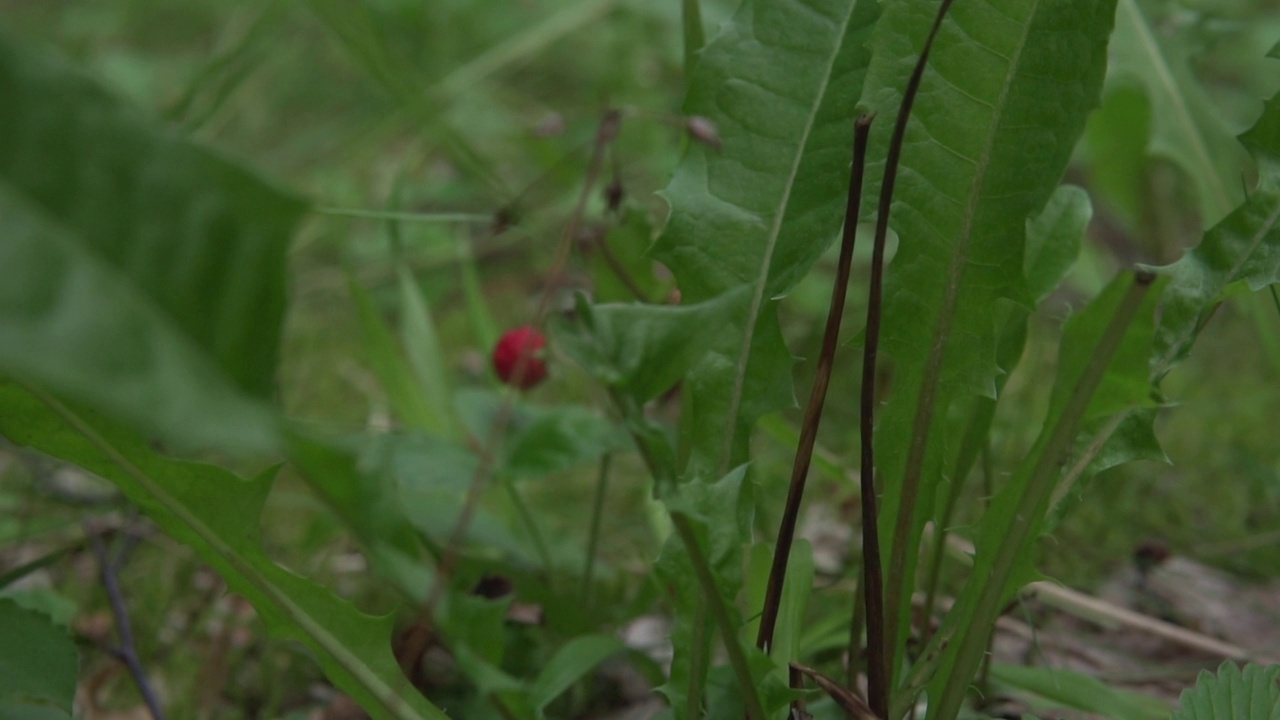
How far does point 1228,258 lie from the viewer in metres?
0.68

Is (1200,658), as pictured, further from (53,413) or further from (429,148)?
(429,148)

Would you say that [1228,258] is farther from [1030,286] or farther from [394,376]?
[394,376]

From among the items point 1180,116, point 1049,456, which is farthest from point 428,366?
point 1180,116

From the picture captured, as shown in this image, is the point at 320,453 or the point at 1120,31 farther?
the point at 1120,31

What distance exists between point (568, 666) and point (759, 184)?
35 cm

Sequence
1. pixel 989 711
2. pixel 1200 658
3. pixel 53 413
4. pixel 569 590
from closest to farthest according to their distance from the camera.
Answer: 1. pixel 53 413
2. pixel 989 711
3. pixel 1200 658
4. pixel 569 590

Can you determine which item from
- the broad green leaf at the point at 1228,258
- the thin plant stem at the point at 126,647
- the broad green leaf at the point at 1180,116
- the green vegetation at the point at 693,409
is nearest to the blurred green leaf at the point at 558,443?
the green vegetation at the point at 693,409

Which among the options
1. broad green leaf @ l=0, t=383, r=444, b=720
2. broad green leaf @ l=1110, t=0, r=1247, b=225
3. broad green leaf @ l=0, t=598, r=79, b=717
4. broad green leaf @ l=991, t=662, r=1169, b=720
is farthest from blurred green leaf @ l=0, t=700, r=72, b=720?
broad green leaf @ l=1110, t=0, r=1247, b=225

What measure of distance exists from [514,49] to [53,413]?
1846mm

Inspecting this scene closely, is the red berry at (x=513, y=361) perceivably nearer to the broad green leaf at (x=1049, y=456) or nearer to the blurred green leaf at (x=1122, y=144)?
the broad green leaf at (x=1049, y=456)

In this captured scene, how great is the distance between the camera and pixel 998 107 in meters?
0.64

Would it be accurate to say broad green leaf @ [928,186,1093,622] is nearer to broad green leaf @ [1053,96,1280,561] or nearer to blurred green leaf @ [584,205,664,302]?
broad green leaf @ [1053,96,1280,561]

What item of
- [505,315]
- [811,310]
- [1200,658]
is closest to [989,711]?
[1200,658]

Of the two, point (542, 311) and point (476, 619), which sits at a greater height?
point (542, 311)
